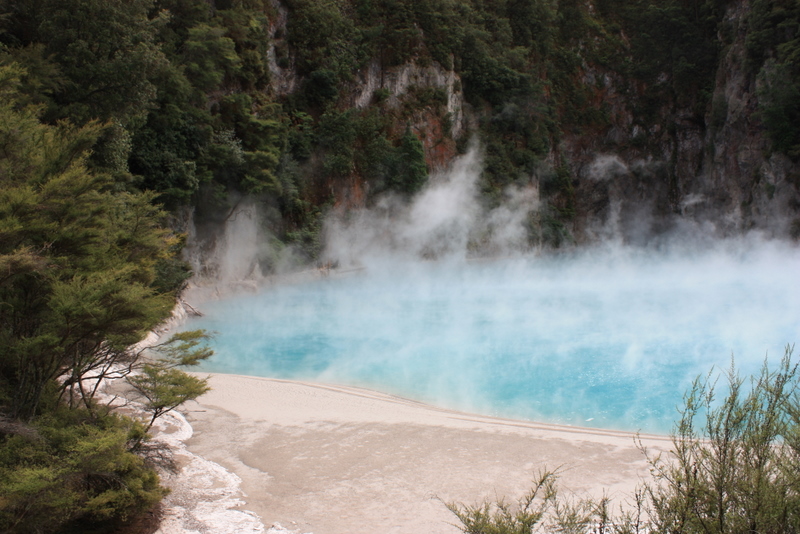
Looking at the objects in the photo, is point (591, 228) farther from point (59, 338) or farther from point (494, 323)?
point (59, 338)

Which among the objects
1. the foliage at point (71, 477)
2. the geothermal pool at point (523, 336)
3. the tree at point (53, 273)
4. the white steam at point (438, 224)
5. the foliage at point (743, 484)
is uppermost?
the white steam at point (438, 224)

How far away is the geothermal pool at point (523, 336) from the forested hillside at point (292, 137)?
2.76m

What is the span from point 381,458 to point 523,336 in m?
7.69

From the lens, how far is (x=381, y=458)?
731 centimetres

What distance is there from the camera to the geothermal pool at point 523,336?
34.4 feet

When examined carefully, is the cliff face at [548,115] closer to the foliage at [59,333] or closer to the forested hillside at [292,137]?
the forested hillside at [292,137]

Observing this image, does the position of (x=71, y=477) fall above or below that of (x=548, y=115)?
below

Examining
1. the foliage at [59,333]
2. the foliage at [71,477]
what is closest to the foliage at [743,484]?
the foliage at [71,477]

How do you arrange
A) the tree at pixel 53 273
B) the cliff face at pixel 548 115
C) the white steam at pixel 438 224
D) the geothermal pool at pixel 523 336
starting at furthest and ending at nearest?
1. the white steam at pixel 438 224
2. the cliff face at pixel 548 115
3. the geothermal pool at pixel 523 336
4. the tree at pixel 53 273

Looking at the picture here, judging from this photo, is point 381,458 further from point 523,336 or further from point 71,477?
point 523,336

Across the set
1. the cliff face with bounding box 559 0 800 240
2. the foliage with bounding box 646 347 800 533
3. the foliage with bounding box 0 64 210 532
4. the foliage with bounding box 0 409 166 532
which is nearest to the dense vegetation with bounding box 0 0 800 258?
the cliff face with bounding box 559 0 800 240

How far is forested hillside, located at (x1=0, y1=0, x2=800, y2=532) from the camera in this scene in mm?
5750

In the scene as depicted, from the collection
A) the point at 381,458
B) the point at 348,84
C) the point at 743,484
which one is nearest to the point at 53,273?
the point at 381,458

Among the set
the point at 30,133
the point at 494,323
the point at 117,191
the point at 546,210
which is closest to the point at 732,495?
the point at 30,133
